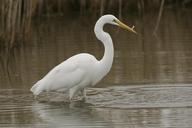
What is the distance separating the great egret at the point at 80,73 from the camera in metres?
11.5

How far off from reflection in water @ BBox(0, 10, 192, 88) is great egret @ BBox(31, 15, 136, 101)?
1.13m

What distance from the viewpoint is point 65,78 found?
1159cm

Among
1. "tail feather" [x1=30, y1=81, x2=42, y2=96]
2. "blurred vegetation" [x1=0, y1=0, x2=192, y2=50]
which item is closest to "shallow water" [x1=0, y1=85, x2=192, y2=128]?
"tail feather" [x1=30, y1=81, x2=42, y2=96]

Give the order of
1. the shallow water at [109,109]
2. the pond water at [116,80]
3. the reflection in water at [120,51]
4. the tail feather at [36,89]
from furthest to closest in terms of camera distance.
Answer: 1. the reflection in water at [120,51]
2. the tail feather at [36,89]
3. the pond water at [116,80]
4. the shallow water at [109,109]

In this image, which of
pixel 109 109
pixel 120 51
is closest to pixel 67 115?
pixel 109 109

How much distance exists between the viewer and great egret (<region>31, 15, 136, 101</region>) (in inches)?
452

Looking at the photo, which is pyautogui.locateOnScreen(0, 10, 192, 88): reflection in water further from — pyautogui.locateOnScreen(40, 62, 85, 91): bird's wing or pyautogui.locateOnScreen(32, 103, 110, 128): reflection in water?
pyautogui.locateOnScreen(32, 103, 110, 128): reflection in water

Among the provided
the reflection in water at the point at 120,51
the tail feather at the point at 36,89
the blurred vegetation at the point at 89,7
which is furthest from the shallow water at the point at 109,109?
the blurred vegetation at the point at 89,7

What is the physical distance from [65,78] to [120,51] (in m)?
4.88

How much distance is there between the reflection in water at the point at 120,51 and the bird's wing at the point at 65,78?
1.18 metres

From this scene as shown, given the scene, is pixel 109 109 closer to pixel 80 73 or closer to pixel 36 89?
pixel 80 73

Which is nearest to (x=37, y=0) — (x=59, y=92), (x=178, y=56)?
(x=178, y=56)

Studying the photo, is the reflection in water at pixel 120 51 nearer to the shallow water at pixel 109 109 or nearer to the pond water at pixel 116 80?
the pond water at pixel 116 80

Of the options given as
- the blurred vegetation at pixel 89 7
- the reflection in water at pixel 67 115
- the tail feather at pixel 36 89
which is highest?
the blurred vegetation at pixel 89 7
